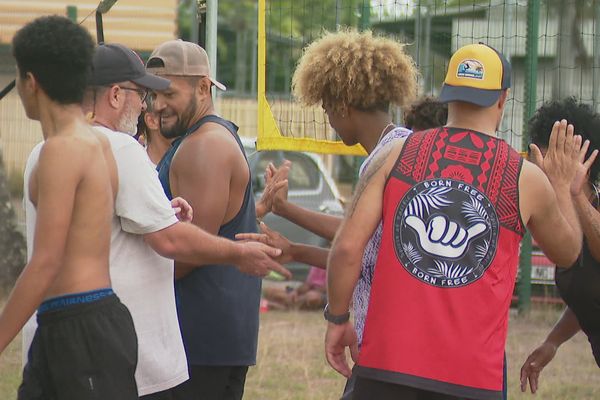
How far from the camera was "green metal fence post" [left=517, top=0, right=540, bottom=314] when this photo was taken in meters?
9.69

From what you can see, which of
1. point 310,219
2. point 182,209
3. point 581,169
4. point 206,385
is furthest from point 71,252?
point 581,169

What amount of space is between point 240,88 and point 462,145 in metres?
17.5

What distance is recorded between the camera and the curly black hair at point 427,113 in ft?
16.9

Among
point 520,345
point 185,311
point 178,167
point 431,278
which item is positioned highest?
point 178,167

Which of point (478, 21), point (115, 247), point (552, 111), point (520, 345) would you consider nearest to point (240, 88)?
point (478, 21)

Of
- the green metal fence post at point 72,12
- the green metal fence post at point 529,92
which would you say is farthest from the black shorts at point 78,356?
the green metal fence post at point 72,12

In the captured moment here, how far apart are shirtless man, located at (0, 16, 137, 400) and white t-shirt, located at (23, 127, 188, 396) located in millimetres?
221

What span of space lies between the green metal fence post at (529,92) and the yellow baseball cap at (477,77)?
209 inches

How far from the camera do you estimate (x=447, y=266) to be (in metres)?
3.82

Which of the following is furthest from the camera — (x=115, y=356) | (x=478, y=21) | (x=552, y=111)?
(x=478, y=21)

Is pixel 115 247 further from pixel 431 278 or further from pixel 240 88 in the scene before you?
pixel 240 88

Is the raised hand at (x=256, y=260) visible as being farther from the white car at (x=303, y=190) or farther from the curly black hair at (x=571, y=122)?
the white car at (x=303, y=190)

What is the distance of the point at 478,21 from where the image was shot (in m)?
10.6

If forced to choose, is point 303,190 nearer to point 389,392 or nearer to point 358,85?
point 358,85
